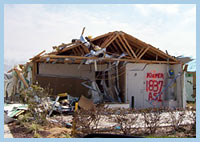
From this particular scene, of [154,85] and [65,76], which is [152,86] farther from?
[65,76]

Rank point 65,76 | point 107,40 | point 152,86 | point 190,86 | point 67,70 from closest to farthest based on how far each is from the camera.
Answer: point 107,40 → point 152,86 → point 65,76 → point 67,70 → point 190,86

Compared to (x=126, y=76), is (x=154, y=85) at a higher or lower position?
lower

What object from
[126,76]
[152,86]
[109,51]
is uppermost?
[109,51]

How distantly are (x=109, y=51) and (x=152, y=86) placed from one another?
3571mm

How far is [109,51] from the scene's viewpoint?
Answer: 1427 cm

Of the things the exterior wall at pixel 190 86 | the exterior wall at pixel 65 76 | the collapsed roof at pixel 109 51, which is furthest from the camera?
the exterior wall at pixel 190 86

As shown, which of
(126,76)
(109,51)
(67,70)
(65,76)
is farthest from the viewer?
(67,70)

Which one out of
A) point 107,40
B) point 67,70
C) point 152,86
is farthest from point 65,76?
point 152,86

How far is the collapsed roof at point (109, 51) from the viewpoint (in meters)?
12.1

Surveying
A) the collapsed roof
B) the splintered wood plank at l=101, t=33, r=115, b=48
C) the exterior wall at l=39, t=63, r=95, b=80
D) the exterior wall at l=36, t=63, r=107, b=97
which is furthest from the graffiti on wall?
the exterior wall at l=39, t=63, r=95, b=80

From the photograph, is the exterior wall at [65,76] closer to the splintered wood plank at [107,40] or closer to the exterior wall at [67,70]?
the exterior wall at [67,70]

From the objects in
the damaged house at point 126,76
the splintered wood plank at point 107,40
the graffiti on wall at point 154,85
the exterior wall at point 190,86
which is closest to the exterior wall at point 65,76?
the damaged house at point 126,76

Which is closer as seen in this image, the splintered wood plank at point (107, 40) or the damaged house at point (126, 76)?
the splintered wood plank at point (107, 40)

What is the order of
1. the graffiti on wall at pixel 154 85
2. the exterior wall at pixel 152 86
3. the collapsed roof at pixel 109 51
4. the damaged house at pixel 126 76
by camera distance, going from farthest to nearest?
the graffiti on wall at pixel 154 85, the exterior wall at pixel 152 86, the damaged house at pixel 126 76, the collapsed roof at pixel 109 51
